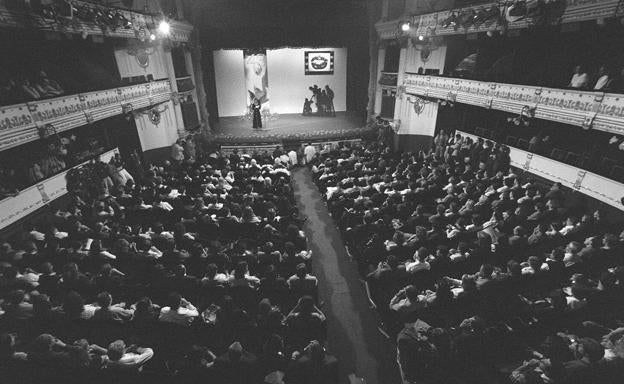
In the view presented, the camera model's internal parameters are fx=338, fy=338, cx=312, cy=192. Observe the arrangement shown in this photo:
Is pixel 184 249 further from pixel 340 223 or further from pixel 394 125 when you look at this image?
pixel 394 125

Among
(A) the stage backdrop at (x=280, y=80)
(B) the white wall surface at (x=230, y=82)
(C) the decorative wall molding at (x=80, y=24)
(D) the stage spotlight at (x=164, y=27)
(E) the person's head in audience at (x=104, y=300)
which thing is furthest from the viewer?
(A) the stage backdrop at (x=280, y=80)

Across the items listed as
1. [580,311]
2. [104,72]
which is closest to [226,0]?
[104,72]

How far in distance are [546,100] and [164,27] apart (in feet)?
44.5

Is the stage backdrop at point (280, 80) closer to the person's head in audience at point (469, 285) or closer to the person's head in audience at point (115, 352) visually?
the person's head in audience at point (469, 285)

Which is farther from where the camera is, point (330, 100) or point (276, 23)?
point (330, 100)

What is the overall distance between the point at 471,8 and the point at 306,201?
864 cm

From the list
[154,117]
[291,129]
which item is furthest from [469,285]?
[154,117]

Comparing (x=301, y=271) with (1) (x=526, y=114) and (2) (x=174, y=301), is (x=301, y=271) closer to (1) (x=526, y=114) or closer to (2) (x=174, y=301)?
(2) (x=174, y=301)

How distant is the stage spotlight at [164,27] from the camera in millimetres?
12930

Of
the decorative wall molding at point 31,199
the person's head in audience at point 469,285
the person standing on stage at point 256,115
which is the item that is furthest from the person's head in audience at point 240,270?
the person standing on stage at point 256,115

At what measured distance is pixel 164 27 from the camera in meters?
13.1

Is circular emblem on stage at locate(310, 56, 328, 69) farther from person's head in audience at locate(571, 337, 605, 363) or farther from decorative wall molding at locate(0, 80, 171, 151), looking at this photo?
Answer: person's head in audience at locate(571, 337, 605, 363)

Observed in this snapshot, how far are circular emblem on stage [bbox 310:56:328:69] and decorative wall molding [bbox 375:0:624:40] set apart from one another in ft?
10.7

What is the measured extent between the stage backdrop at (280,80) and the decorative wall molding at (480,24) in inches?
142
